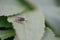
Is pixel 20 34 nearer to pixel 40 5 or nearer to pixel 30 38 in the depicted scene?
pixel 30 38

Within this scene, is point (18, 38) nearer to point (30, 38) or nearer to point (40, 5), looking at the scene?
point (30, 38)

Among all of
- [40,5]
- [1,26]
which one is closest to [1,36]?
[1,26]

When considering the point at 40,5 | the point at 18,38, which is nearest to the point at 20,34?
the point at 18,38

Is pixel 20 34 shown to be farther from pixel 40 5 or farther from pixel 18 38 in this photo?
pixel 40 5

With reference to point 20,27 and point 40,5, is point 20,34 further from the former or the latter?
point 40,5
